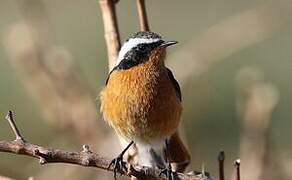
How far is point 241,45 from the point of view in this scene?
4352mm

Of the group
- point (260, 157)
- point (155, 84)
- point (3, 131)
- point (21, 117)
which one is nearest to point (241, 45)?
point (155, 84)

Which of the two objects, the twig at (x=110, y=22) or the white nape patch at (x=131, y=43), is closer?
the twig at (x=110, y=22)

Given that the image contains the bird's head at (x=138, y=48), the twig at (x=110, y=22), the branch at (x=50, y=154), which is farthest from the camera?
the bird's head at (x=138, y=48)

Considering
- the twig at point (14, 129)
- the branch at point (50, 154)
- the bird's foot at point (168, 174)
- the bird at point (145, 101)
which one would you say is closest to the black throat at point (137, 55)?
the bird at point (145, 101)

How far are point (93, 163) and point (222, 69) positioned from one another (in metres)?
9.00

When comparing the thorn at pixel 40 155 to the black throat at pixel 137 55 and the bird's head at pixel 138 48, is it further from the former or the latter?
the black throat at pixel 137 55

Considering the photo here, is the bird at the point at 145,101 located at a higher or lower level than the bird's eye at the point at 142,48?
lower

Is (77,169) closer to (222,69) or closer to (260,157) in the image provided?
(260,157)

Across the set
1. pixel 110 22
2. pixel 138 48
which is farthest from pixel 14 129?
pixel 138 48

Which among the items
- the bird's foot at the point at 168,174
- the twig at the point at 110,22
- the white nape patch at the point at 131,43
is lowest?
the bird's foot at the point at 168,174

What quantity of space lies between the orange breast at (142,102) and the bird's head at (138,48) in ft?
0.10

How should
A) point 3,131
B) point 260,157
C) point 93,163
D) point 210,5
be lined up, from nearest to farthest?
1. point 93,163
2. point 260,157
3. point 3,131
4. point 210,5

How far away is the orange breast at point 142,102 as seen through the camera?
3928mm

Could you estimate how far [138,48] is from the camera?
395cm
